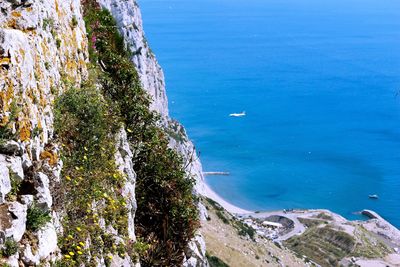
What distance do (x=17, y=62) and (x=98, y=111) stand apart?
2.41m

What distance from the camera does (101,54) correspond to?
44.8 feet

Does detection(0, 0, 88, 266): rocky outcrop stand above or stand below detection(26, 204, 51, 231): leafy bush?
above

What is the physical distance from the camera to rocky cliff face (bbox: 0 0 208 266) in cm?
526

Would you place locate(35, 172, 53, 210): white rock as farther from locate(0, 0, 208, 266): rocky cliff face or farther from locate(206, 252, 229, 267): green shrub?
locate(206, 252, 229, 267): green shrub

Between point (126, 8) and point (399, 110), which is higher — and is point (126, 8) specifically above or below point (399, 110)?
above

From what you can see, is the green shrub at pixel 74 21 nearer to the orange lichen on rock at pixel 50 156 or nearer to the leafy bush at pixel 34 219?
the orange lichen on rock at pixel 50 156

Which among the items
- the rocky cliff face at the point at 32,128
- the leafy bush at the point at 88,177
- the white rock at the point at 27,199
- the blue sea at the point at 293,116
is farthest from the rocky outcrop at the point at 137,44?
the white rock at the point at 27,199

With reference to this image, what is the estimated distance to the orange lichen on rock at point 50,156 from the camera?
6.53m

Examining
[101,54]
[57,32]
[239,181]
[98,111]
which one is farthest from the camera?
[239,181]

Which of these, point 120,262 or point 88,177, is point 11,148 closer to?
point 88,177

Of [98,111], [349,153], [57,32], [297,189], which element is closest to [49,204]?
[98,111]

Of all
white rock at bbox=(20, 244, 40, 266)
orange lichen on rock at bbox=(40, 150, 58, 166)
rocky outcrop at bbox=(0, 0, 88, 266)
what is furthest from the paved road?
white rock at bbox=(20, 244, 40, 266)

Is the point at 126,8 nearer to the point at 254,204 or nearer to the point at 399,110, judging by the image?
the point at 254,204

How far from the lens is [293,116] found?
12456 cm
